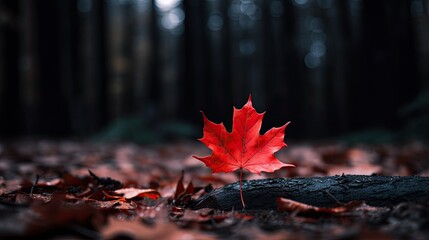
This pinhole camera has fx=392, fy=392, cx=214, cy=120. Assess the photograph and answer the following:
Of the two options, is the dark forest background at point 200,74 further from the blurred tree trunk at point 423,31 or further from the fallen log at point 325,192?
the fallen log at point 325,192

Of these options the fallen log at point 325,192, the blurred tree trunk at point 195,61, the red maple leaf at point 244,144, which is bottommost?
the fallen log at point 325,192

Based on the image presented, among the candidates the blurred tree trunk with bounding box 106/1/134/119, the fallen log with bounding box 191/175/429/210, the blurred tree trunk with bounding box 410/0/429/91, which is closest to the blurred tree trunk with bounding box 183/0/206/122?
the blurred tree trunk with bounding box 410/0/429/91

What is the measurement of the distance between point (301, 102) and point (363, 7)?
526 cm

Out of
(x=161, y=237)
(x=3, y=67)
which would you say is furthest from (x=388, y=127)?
(x=3, y=67)

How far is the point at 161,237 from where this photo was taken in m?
0.88

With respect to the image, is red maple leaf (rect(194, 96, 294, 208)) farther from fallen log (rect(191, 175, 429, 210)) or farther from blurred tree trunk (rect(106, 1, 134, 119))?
blurred tree trunk (rect(106, 1, 134, 119))

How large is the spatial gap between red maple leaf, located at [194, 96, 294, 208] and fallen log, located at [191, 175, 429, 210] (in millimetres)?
68

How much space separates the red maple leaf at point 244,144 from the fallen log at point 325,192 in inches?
2.7

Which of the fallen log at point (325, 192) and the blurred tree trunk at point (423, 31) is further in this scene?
the blurred tree trunk at point (423, 31)

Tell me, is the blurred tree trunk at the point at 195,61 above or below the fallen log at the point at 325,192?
above

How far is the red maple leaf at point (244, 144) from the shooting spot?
4.73 ft

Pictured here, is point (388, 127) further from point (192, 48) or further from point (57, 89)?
point (57, 89)

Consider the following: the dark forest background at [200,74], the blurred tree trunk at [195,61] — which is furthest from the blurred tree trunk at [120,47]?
the blurred tree trunk at [195,61]

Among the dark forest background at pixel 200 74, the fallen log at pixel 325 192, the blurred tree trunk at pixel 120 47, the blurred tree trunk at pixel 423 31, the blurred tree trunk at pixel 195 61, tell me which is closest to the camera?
the fallen log at pixel 325 192
